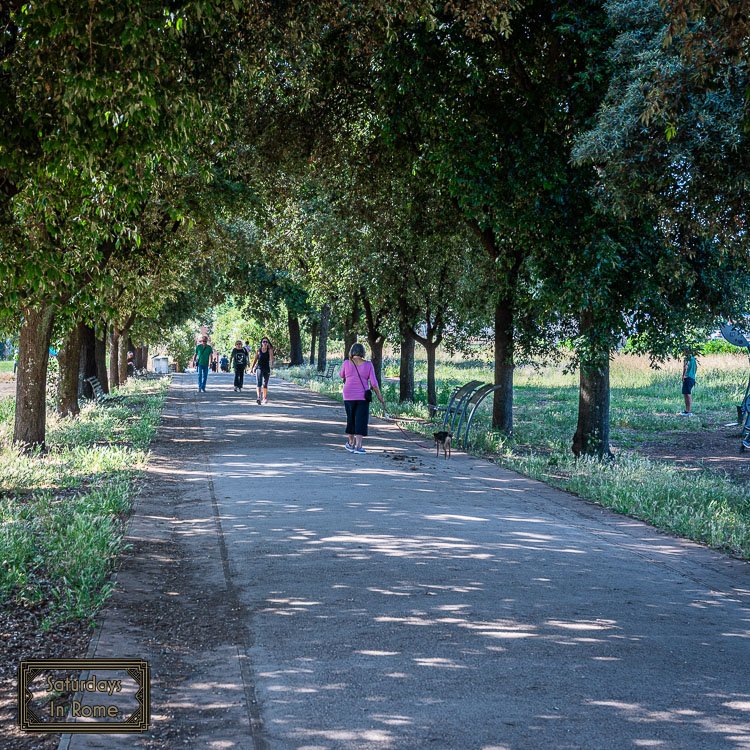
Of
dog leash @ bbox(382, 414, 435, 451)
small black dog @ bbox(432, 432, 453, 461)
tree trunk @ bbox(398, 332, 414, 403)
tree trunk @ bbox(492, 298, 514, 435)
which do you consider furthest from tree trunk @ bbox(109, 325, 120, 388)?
small black dog @ bbox(432, 432, 453, 461)

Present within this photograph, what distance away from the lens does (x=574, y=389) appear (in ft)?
134

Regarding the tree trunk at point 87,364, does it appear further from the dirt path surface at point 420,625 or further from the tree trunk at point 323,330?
the tree trunk at point 323,330

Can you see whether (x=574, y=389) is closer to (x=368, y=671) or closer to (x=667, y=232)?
(x=667, y=232)

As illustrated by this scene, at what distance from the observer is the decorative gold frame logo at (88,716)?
14.6ft

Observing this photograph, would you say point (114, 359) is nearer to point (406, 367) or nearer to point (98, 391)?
point (98, 391)

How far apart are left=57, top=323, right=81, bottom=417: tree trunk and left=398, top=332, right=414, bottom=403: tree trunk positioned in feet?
33.1

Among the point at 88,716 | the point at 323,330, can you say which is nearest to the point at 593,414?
the point at 88,716


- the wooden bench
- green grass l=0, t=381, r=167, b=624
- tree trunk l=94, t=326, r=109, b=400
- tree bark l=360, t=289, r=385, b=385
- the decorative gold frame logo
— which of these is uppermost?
tree bark l=360, t=289, r=385, b=385

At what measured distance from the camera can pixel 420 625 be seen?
19.8 ft

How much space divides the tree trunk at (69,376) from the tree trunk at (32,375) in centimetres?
520

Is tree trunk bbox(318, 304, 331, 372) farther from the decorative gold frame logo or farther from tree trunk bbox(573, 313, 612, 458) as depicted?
the decorative gold frame logo

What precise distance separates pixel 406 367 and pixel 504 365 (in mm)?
9146

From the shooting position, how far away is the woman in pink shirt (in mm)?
15836

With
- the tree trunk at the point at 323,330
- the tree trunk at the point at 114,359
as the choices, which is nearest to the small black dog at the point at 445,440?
the tree trunk at the point at 114,359
